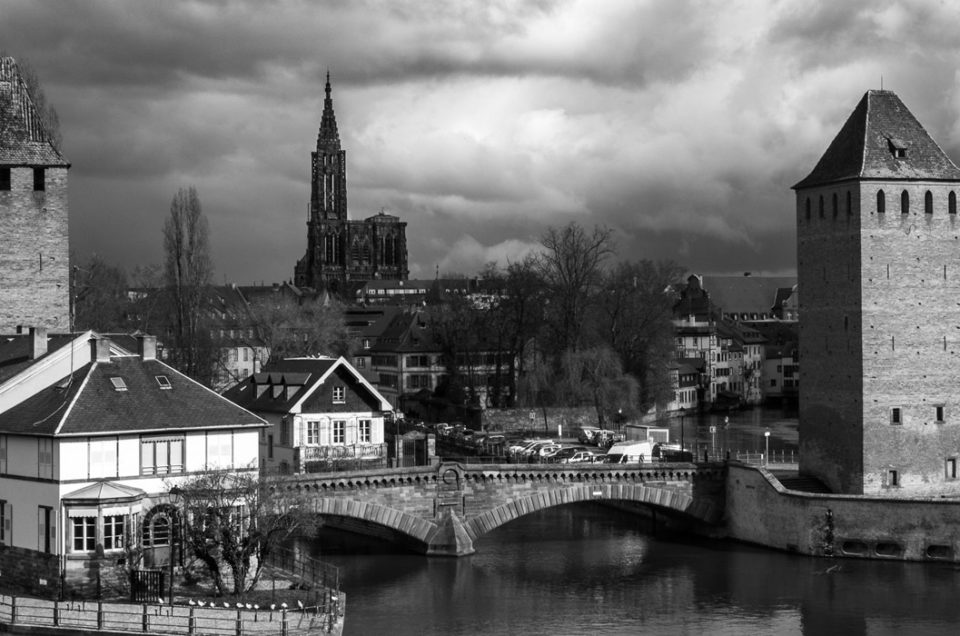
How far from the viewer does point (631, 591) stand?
181 feet

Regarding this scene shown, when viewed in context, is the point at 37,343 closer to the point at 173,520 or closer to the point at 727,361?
the point at 173,520

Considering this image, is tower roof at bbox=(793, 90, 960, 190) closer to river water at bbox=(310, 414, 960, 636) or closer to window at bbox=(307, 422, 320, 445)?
river water at bbox=(310, 414, 960, 636)

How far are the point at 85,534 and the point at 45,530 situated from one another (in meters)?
1.45

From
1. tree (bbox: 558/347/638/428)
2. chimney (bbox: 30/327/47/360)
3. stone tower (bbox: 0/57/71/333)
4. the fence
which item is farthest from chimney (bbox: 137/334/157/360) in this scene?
tree (bbox: 558/347/638/428)

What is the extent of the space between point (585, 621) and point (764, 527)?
50.2ft

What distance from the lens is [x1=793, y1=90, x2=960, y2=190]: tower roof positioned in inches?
2505

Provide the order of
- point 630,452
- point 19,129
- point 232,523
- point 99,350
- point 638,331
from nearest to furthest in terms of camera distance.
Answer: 1. point 232,523
2. point 99,350
3. point 19,129
4. point 630,452
5. point 638,331

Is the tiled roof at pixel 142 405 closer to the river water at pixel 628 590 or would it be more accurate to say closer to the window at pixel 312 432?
the river water at pixel 628 590

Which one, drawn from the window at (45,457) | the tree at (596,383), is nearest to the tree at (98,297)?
the tree at (596,383)

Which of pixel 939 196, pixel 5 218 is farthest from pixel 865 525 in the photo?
pixel 5 218

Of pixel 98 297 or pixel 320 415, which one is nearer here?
pixel 320 415

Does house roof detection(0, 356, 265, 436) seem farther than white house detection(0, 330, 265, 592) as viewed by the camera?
Yes

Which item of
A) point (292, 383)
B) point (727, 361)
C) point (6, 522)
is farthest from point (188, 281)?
point (727, 361)

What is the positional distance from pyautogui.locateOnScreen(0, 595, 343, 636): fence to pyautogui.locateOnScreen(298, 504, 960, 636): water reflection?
6.31 m
